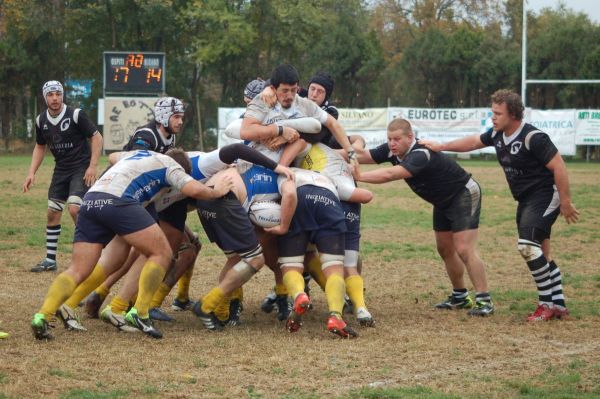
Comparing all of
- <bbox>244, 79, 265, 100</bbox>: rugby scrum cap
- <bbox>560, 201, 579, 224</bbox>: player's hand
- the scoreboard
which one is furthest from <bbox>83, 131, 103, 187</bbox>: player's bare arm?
the scoreboard

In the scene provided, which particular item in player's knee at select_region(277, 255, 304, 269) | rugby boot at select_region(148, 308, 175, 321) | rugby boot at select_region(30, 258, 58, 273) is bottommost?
rugby boot at select_region(30, 258, 58, 273)

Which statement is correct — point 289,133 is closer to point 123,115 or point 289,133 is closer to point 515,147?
point 515,147

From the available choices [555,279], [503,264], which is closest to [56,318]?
[555,279]

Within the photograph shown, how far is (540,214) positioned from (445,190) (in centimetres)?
92

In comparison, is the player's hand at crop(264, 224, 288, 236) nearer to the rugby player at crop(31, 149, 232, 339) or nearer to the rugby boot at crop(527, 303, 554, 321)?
the rugby player at crop(31, 149, 232, 339)

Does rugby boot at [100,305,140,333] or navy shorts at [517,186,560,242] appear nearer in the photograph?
rugby boot at [100,305,140,333]

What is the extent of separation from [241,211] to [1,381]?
107 inches

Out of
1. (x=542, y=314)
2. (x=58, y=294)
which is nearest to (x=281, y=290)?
(x=58, y=294)

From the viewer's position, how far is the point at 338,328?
25.2ft

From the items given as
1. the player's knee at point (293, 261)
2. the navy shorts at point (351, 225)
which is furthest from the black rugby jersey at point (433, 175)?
the player's knee at point (293, 261)

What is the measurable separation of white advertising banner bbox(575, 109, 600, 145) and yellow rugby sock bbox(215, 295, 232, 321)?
28.5 metres

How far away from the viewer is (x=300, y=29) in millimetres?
47375

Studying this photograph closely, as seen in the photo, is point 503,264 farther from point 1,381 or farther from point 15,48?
point 15,48

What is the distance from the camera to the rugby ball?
8.34m
